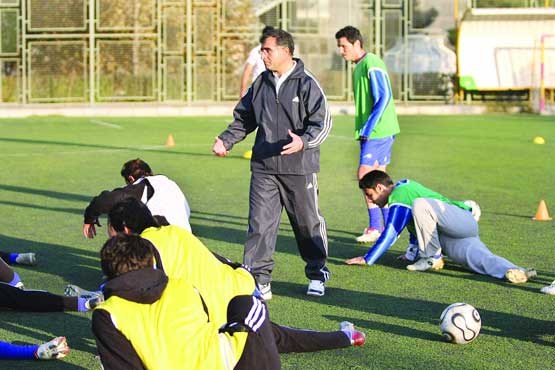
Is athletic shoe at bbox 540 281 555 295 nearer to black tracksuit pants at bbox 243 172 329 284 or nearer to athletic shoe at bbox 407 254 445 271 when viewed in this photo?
athletic shoe at bbox 407 254 445 271

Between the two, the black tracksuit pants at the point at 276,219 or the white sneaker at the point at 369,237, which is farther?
the white sneaker at the point at 369,237

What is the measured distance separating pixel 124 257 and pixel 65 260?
207 inches

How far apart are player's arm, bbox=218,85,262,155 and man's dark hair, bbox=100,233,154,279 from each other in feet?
12.2

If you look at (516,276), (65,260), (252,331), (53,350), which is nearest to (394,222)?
(516,276)

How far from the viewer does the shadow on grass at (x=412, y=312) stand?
24.6 ft

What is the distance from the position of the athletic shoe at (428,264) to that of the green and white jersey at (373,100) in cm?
184

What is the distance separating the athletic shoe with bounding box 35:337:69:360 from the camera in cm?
675

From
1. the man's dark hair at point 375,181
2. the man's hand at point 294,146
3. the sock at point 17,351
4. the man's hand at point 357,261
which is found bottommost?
the sock at point 17,351

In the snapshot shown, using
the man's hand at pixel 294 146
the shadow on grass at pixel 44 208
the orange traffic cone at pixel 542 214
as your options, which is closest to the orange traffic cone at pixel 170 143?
the shadow on grass at pixel 44 208

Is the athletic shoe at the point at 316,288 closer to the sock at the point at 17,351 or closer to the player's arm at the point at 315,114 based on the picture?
the player's arm at the point at 315,114

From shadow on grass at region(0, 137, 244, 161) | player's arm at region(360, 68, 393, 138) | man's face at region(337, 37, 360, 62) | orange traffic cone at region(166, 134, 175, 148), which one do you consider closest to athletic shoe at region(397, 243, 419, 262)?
player's arm at region(360, 68, 393, 138)

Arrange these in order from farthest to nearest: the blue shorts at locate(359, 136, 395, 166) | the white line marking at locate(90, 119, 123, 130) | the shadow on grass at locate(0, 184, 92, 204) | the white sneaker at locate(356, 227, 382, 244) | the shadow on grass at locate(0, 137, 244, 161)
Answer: the white line marking at locate(90, 119, 123, 130) → the shadow on grass at locate(0, 137, 244, 161) → the shadow on grass at locate(0, 184, 92, 204) → the white sneaker at locate(356, 227, 382, 244) → the blue shorts at locate(359, 136, 395, 166)

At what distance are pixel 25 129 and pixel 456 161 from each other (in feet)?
38.6

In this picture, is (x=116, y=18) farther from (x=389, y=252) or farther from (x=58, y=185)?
(x=389, y=252)
